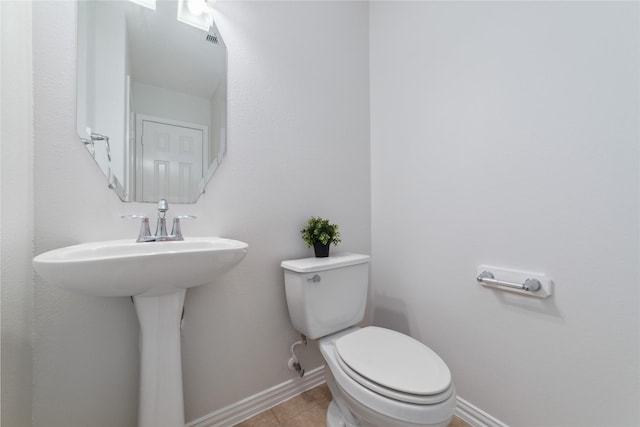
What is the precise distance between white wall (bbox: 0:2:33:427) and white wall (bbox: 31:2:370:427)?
2 cm

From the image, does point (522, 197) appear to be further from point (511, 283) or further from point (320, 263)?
point (320, 263)

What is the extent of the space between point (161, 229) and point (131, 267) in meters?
0.31

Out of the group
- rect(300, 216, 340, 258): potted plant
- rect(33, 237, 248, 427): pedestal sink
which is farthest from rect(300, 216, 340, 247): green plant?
rect(33, 237, 248, 427): pedestal sink

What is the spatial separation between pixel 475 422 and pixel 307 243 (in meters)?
1.06

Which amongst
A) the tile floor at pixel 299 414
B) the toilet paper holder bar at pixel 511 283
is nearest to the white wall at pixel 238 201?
the tile floor at pixel 299 414

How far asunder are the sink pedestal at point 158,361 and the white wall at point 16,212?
0.30 m

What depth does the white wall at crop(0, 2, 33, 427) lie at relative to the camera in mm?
667

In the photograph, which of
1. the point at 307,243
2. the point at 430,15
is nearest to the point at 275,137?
the point at 307,243

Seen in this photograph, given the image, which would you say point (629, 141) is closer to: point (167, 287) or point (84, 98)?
point (167, 287)

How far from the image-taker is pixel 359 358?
866mm

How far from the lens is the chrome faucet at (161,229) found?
0.86 metres

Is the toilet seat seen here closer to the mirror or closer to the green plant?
the green plant

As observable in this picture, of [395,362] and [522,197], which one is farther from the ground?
[522,197]

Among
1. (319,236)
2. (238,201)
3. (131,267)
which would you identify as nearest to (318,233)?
(319,236)
